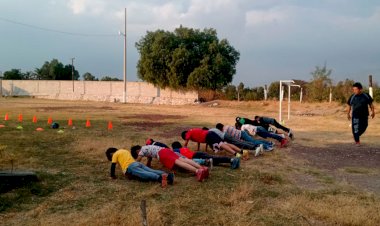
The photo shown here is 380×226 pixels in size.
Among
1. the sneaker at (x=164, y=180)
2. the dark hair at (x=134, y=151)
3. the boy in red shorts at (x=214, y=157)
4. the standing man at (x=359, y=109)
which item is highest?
the standing man at (x=359, y=109)

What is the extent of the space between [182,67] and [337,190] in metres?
33.7

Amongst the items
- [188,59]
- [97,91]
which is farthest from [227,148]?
[97,91]

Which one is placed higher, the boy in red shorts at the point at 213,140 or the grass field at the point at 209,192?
the boy in red shorts at the point at 213,140

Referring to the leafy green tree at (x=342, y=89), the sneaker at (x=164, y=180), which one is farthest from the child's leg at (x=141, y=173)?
the leafy green tree at (x=342, y=89)

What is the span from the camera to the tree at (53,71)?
70.4 meters

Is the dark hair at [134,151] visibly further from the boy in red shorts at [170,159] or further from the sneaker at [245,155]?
the sneaker at [245,155]

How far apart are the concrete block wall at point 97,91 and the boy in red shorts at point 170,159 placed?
3268cm

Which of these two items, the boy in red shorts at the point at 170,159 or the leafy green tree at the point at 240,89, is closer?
the boy in red shorts at the point at 170,159

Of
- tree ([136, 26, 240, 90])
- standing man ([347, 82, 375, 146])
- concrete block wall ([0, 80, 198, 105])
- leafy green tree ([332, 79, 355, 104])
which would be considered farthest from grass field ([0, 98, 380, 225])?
concrete block wall ([0, 80, 198, 105])

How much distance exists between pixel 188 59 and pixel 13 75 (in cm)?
4456

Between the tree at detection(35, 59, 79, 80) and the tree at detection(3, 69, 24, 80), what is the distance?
296 centimetres

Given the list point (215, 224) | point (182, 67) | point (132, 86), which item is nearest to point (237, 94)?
point (182, 67)

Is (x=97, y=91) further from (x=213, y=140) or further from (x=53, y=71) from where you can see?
(x=213, y=140)

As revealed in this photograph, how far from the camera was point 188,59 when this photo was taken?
126 feet
